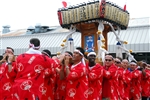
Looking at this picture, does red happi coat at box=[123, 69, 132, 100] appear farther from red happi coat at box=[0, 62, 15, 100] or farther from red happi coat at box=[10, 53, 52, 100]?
red happi coat at box=[10, 53, 52, 100]

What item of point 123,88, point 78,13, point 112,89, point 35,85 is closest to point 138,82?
point 123,88

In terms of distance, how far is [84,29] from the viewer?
8578 mm

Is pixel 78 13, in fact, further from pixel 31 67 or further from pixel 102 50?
pixel 31 67

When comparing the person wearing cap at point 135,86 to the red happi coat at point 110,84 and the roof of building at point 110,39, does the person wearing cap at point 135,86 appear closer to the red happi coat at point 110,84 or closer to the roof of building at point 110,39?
the red happi coat at point 110,84

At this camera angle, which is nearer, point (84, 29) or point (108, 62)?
point (108, 62)

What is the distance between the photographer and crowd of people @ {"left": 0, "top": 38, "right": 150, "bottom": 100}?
3900mm

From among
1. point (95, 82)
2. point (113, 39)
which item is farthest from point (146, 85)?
point (113, 39)

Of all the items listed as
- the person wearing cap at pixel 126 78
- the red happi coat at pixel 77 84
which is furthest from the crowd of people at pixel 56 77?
the person wearing cap at pixel 126 78

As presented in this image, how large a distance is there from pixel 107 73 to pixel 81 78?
42.7 inches

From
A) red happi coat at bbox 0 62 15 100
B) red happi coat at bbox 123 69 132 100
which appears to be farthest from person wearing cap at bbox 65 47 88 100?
red happi coat at bbox 123 69 132 100

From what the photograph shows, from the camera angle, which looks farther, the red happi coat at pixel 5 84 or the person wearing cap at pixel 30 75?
the red happi coat at pixel 5 84

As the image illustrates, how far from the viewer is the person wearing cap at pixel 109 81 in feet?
18.3

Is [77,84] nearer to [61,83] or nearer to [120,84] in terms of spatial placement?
[61,83]

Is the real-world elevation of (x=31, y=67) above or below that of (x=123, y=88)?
above
